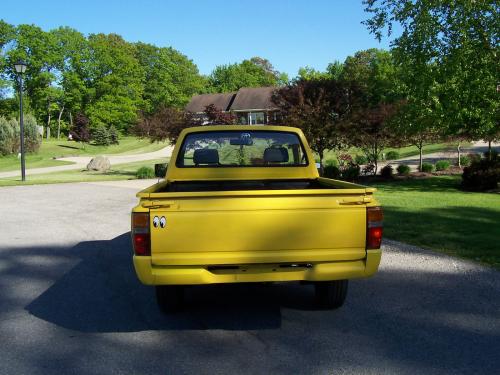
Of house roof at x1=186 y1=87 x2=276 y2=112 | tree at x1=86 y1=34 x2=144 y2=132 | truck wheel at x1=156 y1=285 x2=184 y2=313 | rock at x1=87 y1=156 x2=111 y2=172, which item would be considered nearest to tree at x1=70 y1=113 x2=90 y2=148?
tree at x1=86 y1=34 x2=144 y2=132

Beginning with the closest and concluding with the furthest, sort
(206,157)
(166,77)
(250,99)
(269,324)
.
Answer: (269,324) < (206,157) < (250,99) < (166,77)

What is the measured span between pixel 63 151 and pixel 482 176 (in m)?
43.7

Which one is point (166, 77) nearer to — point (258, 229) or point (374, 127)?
point (374, 127)

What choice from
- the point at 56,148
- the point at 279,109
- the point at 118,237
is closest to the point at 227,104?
the point at 56,148

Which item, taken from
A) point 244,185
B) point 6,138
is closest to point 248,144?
point 244,185

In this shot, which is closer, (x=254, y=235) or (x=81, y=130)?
(x=254, y=235)

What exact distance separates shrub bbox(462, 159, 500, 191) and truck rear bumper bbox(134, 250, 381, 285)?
1467 cm

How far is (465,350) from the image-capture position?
378 centimetres

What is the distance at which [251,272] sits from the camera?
4.01 metres

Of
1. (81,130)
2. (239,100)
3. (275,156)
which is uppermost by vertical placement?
(239,100)

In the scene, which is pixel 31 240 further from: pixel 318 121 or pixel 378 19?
pixel 378 19

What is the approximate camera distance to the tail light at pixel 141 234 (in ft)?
12.6

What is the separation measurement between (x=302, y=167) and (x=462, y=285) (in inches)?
91.9

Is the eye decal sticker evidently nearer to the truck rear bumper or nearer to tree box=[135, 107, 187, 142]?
the truck rear bumper
